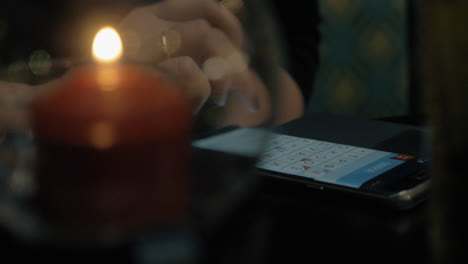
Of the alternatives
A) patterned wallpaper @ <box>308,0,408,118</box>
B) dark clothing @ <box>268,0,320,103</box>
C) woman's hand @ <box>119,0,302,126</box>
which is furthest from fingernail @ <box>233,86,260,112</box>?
patterned wallpaper @ <box>308,0,408,118</box>

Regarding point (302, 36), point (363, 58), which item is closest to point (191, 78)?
point (302, 36)

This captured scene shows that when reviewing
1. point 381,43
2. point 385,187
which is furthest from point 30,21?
point 381,43

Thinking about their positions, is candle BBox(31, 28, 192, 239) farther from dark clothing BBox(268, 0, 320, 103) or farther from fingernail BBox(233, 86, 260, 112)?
dark clothing BBox(268, 0, 320, 103)

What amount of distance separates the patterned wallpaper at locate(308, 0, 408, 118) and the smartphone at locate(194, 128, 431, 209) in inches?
39.3

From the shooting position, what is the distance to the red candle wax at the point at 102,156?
189 millimetres

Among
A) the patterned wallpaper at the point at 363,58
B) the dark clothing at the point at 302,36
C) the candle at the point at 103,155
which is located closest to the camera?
the candle at the point at 103,155

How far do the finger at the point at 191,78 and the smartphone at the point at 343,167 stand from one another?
2 cm

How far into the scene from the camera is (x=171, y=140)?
0.20 meters

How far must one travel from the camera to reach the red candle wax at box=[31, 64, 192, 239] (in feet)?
0.62

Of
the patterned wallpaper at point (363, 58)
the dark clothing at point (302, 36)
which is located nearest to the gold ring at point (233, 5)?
the dark clothing at point (302, 36)

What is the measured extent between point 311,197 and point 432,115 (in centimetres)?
14

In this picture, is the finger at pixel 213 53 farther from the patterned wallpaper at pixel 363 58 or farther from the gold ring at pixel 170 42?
the patterned wallpaper at pixel 363 58

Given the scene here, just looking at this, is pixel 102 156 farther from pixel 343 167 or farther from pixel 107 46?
pixel 343 167

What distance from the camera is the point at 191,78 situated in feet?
0.81
